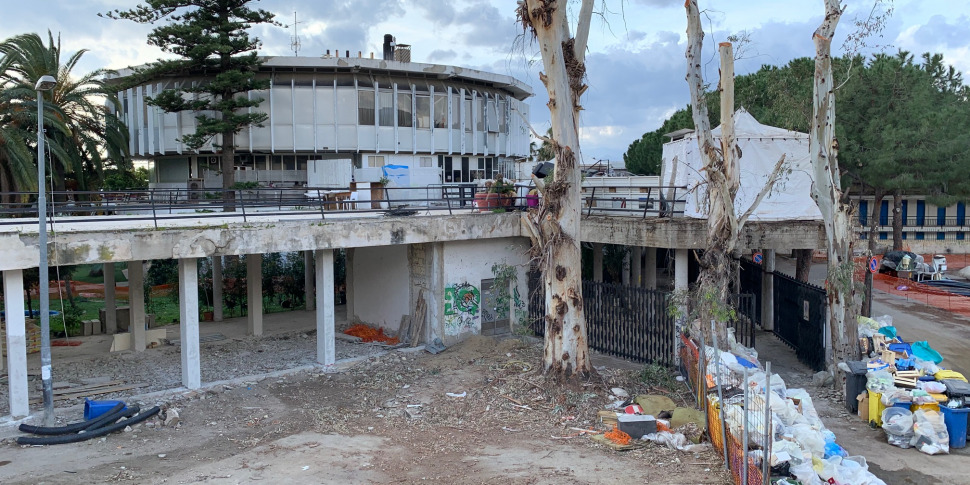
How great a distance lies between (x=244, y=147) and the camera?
Answer: 34.3 m

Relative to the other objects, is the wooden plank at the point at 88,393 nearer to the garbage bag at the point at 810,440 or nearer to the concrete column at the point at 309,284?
the concrete column at the point at 309,284

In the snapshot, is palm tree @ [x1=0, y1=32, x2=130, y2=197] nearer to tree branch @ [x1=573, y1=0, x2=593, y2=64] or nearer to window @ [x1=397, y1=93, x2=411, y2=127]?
window @ [x1=397, y1=93, x2=411, y2=127]

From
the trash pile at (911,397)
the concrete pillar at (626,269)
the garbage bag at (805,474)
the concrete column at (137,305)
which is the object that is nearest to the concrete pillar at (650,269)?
the concrete pillar at (626,269)

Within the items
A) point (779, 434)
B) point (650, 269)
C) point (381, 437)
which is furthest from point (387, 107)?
point (779, 434)

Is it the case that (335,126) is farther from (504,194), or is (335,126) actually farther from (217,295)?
(504,194)

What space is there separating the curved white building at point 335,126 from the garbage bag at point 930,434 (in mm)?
23164

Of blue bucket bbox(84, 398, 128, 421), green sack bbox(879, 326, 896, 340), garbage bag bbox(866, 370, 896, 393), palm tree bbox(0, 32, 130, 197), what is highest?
palm tree bbox(0, 32, 130, 197)

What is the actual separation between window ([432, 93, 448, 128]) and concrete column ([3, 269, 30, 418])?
24714 mm

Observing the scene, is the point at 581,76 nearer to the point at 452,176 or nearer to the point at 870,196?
the point at 452,176

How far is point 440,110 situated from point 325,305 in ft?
67.8

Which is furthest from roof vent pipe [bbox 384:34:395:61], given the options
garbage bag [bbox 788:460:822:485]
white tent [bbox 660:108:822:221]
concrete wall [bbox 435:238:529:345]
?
garbage bag [bbox 788:460:822:485]

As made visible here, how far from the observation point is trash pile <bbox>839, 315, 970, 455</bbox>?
476 inches

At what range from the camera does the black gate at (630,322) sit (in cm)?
1769

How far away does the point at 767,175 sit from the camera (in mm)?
19266
